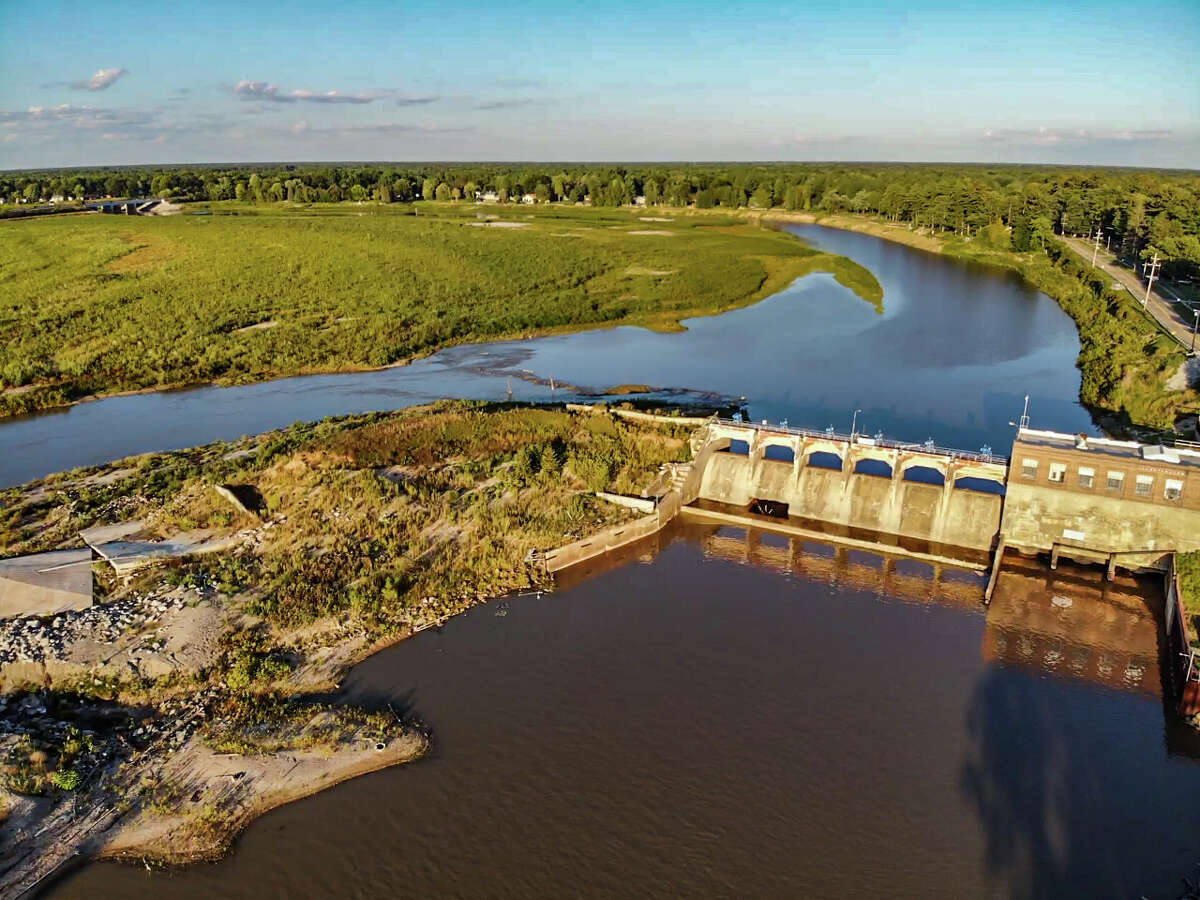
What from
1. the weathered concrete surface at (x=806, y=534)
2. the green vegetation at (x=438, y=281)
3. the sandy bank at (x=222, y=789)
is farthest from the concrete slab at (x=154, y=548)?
the green vegetation at (x=438, y=281)

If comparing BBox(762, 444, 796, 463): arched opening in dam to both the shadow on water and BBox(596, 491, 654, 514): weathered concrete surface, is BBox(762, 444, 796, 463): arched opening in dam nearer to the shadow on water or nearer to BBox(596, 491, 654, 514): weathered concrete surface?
BBox(596, 491, 654, 514): weathered concrete surface

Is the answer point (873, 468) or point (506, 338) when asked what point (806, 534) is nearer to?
point (873, 468)

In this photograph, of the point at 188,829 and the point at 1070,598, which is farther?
the point at 1070,598

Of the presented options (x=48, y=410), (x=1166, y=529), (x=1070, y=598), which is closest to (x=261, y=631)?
(x=1070, y=598)

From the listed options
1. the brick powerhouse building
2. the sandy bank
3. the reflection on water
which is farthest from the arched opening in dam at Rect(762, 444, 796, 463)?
the sandy bank

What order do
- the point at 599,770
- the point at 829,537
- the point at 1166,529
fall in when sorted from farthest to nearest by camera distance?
the point at 829,537 → the point at 1166,529 → the point at 599,770

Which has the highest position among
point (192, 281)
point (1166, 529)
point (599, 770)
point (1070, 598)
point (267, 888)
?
point (192, 281)

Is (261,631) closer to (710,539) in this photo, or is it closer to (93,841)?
(93,841)
